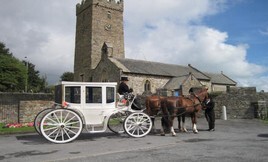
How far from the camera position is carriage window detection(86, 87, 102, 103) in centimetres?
969

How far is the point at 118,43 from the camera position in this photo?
172 ft

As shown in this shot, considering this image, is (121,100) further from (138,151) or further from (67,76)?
(67,76)

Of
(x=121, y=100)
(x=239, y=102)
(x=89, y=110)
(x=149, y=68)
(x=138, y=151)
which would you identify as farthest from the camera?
(x=149, y=68)

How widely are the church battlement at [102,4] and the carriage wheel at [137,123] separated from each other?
44.5 meters

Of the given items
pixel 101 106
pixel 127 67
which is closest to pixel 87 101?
pixel 101 106

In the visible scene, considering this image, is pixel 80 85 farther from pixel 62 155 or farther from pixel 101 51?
pixel 101 51

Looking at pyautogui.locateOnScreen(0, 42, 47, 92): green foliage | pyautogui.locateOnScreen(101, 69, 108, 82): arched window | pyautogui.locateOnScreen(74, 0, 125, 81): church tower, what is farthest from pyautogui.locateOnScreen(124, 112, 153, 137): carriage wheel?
pyautogui.locateOnScreen(0, 42, 47, 92): green foliage

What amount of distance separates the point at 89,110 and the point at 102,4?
1801 inches

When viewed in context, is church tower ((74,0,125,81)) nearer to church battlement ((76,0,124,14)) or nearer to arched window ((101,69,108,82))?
church battlement ((76,0,124,14))

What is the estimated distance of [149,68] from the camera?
4256cm

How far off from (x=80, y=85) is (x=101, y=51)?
40.8 m

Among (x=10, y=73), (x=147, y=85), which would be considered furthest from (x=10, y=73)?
(x=147, y=85)

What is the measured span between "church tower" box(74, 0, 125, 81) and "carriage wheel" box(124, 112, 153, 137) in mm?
37614

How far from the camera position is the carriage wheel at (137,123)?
9.81m
